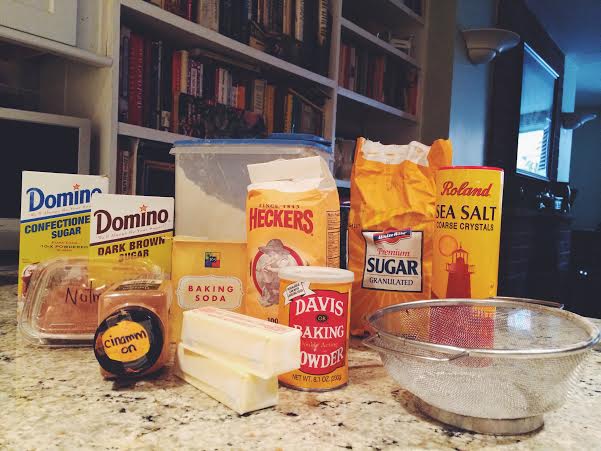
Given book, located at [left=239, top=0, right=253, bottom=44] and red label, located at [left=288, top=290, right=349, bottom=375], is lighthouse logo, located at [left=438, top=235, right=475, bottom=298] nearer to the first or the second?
red label, located at [left=288, top=290, right=349, bottom=375]

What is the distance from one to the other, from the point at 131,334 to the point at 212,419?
0.13 m

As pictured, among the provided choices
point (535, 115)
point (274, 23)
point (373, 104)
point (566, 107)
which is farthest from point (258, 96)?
point (566, 107)

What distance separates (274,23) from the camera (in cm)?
188

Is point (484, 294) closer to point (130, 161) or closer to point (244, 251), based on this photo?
point (244, 251)

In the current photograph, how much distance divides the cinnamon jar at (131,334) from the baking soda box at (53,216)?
0.24 metres

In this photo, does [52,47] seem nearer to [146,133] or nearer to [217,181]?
[146,133]

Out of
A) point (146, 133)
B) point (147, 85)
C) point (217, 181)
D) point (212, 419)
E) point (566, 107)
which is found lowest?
point (212, 419)

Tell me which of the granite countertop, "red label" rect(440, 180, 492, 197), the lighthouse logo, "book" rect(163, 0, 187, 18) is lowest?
the granite countertop

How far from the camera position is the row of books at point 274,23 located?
1607 mm

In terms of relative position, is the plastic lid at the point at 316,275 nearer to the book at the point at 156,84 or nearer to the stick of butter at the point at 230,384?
the stick of butter at the point at 230,384

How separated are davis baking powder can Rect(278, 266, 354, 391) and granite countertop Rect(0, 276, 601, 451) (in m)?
0.02

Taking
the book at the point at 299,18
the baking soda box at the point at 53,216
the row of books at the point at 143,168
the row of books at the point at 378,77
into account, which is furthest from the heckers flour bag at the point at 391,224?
the row of books at the point at 378,77

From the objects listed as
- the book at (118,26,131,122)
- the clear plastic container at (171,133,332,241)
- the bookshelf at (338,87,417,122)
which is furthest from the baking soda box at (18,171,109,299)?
the bookshelf at (338,87,417,122)

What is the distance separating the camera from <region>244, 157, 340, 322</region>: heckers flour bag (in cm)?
66
